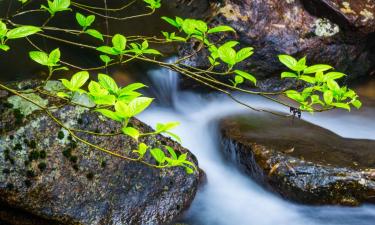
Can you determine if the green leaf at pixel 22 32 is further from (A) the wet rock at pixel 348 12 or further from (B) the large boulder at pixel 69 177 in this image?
(A) the wet rock at pixel 348 12

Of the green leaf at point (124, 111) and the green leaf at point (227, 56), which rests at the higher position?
the green leaf at point (227, 56)

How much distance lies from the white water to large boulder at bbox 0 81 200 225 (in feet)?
2.16

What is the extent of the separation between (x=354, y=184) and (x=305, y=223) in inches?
25.4

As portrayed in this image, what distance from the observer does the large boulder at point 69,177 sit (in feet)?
10.9

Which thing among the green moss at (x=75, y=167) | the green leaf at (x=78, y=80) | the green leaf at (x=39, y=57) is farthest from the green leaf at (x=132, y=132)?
the green moss at (x=75, y=167)

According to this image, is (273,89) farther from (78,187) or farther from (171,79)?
(78,187)

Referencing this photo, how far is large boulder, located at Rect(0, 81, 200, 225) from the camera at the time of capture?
3328 mm

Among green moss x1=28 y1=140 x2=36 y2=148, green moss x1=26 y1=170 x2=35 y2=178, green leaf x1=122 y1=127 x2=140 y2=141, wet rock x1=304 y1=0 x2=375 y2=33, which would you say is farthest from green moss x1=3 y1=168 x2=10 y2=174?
wet rock x1=304 y1=0 x2=375 y2=33

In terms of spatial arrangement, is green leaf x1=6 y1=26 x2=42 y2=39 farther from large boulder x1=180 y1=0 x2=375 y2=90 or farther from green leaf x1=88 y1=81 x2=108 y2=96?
large boulder x1=180 y1=0 x2=375 y2=90

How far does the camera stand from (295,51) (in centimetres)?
670

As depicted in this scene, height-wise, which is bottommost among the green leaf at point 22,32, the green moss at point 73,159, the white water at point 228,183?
the white water at point 228,183

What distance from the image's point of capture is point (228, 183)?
4750 millimetres

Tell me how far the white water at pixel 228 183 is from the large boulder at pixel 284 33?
0.86 meters

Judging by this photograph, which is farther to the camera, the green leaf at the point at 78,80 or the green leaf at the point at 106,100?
the green leaf at the point at 78,80
